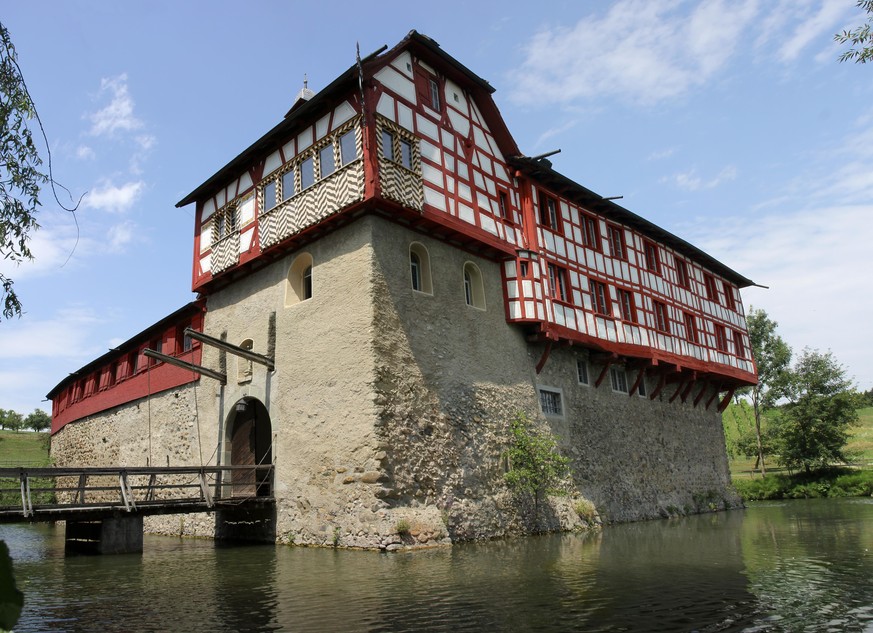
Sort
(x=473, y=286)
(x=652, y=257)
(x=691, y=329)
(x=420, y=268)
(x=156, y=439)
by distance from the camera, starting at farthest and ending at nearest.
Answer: (x=691, y=329)
(x=652, y=257)
(x=156, y=439)
(x=473, y=286)
(x=420, y=268)

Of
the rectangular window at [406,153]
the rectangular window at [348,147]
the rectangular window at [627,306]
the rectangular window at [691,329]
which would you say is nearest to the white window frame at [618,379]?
the rectangular window at [627,306]

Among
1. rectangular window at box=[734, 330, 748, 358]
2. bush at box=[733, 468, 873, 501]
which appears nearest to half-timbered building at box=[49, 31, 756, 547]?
rectangular window at box=[734, 330, 748, 358]

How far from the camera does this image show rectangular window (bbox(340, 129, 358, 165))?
1499 centimetres

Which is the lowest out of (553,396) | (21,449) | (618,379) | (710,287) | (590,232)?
(553,396)

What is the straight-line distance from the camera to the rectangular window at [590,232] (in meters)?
21.0

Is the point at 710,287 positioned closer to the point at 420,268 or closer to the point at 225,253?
the point at 420,268

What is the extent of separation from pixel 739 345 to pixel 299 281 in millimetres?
20435

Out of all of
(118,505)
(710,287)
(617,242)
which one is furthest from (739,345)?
(118,505)

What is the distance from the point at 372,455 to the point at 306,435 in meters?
2.42

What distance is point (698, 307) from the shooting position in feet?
85.8

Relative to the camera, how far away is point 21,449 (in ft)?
179

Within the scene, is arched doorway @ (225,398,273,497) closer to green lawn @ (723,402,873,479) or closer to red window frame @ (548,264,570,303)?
red window frame @ (548,264,570,303)

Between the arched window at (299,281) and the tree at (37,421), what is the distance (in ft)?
236

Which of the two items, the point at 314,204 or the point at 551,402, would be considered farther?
the point at 551,402
